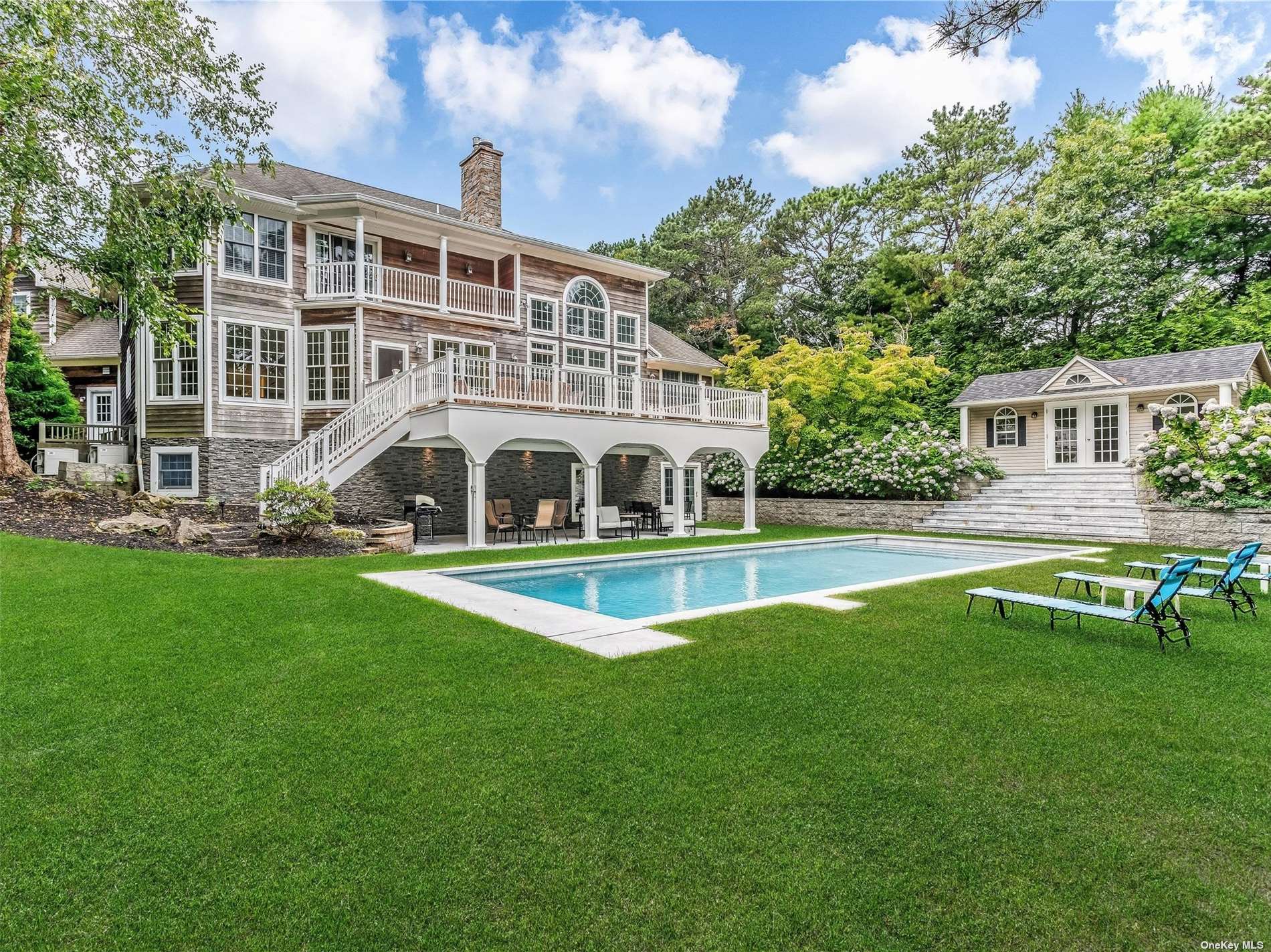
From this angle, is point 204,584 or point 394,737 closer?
point 394,737

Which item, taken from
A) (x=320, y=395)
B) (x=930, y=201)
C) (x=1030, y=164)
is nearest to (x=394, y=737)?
(x=320, y=395)

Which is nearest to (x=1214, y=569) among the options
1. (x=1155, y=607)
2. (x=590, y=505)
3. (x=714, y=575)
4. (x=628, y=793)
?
(x=1155, y=607)

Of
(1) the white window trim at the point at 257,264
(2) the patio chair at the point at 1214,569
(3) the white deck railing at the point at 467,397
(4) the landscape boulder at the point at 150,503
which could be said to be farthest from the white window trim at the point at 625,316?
(2) the patio chair at the point at 1214,569

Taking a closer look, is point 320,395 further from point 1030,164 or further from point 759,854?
point 1030,164

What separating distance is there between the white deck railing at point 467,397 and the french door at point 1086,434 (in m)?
13.6

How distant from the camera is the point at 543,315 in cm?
1917

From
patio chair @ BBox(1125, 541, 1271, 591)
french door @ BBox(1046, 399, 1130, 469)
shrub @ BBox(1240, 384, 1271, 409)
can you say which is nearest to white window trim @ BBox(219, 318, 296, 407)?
patio chair @ BBox(1125, 541, 1271, 591)

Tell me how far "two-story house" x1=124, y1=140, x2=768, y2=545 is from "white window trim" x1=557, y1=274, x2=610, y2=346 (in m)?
0.08

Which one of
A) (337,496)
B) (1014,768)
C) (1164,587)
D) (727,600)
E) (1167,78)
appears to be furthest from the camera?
(1167,78)

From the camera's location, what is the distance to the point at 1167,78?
2766 cm

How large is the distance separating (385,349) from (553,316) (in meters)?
5.14

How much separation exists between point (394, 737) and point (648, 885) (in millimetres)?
1938

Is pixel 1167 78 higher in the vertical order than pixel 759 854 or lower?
higher

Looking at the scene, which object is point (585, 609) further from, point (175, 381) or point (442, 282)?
point (175, 381)
